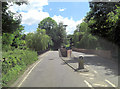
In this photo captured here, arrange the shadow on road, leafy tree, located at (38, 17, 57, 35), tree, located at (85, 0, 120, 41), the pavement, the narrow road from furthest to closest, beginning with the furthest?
leafy tree, located at (38, 17, 57, 35)
tree, located at (85, 0, 120, 41)
the shadow on road
the pavement
the narrow road

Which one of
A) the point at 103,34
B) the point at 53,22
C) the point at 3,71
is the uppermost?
the point at 53,22

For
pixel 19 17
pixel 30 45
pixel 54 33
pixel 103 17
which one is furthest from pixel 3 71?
pixel 54 33

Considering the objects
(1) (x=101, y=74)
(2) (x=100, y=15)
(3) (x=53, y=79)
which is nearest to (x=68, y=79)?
(3) (x=53, y=79)

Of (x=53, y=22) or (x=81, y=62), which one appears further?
(x=53, y=22)

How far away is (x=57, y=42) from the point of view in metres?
91.9

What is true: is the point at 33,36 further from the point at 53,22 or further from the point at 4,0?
the point at 53,22

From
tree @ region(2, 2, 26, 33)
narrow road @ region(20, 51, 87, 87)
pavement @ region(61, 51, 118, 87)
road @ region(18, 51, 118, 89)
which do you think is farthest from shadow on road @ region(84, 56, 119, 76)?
tree @ region(2, 2, 26, 33)

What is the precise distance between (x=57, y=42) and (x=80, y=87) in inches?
3308

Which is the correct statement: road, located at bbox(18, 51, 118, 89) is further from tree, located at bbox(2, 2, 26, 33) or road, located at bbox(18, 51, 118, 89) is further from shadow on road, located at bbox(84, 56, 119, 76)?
tree, located at bbox(2, 2, 26, 33)

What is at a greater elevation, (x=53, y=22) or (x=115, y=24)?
(x=53, y=22)

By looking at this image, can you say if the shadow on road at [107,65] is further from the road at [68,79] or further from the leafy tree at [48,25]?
the leafy tree at [48,25]

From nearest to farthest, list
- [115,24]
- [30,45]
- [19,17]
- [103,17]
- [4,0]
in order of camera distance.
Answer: [4,0], [19,17], [115,24], [103,17], [30,45]

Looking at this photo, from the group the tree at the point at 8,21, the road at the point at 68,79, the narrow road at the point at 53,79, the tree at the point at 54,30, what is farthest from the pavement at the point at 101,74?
the tree at the point at 54,30

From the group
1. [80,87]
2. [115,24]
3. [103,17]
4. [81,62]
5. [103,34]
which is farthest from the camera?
[103,34]
